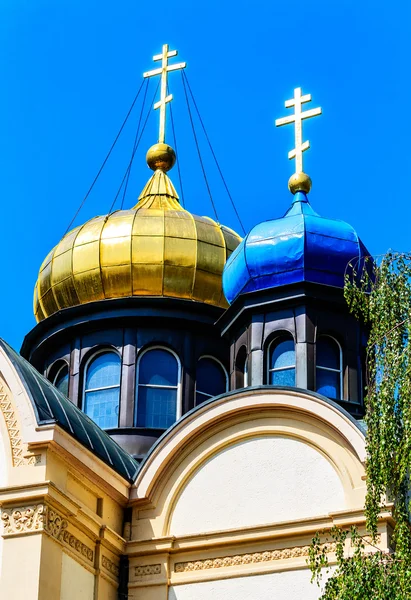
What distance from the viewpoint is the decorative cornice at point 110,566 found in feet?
49.2

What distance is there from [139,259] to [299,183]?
88.0 inches

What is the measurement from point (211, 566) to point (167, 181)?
25.5 ft

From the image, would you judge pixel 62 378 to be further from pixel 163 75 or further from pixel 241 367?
pixel 163 75

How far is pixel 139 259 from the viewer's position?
771 inches

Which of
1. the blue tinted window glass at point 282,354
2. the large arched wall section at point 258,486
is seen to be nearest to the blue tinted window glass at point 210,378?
the blue tinted window glass at point 282,354

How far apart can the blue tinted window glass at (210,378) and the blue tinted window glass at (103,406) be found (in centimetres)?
103

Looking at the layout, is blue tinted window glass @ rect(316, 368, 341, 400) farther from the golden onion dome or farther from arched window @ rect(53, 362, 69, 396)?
arched window @ rect(53, 362, 69, 396)

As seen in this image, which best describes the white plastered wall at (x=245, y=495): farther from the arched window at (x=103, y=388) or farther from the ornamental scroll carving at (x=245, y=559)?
the arched window at (x=103, y=388)

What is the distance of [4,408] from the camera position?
48.8ft

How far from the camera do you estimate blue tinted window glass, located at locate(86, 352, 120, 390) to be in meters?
19.1

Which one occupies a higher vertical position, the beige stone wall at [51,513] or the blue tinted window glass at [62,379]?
the blue tinted window glass at [62,379]

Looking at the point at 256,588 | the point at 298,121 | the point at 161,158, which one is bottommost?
the point at 256,588

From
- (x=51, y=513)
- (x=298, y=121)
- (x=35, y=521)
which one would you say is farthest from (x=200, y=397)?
(x=35, y=521)

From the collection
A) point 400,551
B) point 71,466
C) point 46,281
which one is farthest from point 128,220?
point 400,551
